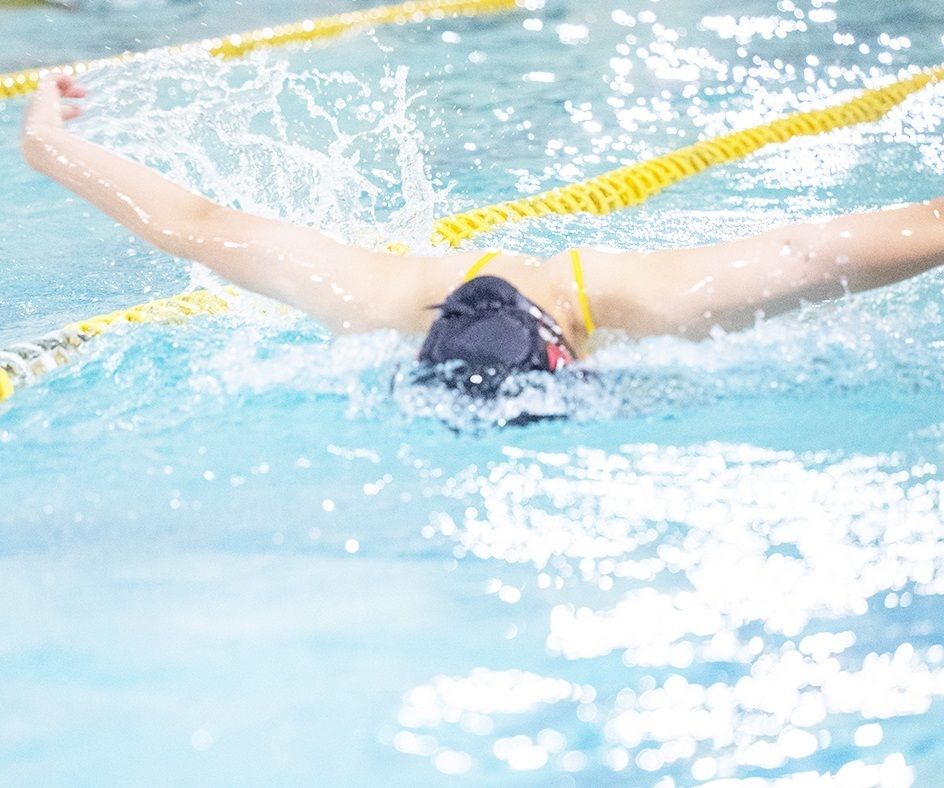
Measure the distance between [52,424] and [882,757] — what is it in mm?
1773

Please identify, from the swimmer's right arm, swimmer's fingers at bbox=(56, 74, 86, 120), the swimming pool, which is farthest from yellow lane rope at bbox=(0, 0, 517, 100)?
the swimmer's right arm

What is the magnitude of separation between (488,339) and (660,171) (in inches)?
93.3

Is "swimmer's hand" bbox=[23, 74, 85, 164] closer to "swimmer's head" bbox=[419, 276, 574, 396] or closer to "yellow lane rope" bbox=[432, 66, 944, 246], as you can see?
"swimmer's head" bbox=[419, 276, 574, 396]

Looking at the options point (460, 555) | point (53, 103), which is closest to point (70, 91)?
point (53, 103)

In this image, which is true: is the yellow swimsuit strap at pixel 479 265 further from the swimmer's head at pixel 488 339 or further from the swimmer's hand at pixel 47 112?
the swimmer's hand at pixel 47 112

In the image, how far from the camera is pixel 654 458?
2.33 m

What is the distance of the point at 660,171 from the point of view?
4465 mm

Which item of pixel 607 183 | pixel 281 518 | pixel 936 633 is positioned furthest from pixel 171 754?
pixel 607 183

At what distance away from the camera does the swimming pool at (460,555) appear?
5.43 feet

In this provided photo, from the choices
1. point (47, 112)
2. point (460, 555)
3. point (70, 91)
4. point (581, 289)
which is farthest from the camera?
point (70, 91)

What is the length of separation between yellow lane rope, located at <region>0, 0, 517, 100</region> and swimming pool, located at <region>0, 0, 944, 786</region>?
2.68 m

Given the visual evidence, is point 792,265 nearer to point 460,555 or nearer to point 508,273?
point 508,273

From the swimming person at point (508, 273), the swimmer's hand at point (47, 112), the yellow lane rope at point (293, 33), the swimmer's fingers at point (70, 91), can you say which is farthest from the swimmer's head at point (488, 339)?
the yellow lane rope at point (293, 33)

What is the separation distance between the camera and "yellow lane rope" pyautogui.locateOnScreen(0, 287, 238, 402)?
283 cm
